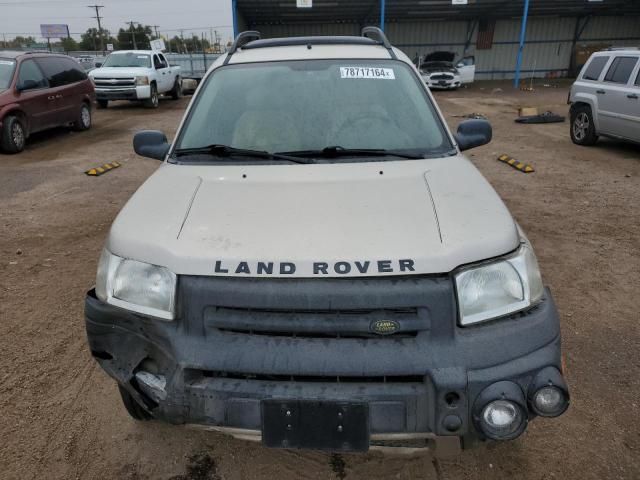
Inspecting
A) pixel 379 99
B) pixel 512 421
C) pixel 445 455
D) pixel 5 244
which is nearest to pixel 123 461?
pixel 445 455

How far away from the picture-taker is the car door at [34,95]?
9.54 m

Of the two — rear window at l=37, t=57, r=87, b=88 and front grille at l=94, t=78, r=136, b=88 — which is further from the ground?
rear window at l=37, t=57, r=87, b=88

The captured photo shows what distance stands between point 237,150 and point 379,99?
97 centimetres

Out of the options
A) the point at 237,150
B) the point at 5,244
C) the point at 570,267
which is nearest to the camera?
the point at 237,150

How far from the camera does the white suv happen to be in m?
8.31

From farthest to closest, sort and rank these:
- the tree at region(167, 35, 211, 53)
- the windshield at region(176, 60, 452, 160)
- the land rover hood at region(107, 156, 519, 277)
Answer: the tree at region(167, 35, 211, 53) → the windshield at region(176, 60, 452, 160) → the land rover hood at region(107, 156, 519, 277)

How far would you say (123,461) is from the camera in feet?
7.70

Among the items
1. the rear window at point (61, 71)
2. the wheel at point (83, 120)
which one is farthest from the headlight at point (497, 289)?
the wheel at point (83, 120)

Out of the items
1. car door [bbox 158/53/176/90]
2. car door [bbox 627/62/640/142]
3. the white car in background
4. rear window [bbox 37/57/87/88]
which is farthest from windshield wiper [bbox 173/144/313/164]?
the white car in background

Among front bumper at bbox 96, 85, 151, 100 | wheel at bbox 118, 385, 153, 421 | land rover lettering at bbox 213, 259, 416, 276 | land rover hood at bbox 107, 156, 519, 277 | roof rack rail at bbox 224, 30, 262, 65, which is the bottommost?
wheel at bbox 118, 385, 153, 421

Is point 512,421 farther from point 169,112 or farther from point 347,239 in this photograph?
point 169,112

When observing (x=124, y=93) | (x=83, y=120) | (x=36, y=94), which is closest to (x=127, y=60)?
(x=124, y=93)

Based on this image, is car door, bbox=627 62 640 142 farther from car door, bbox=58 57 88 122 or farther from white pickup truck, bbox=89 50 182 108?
white pickup truck, bbox=89 50 182 108

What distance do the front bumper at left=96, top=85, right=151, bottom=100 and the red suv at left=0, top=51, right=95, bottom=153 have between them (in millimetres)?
3789
